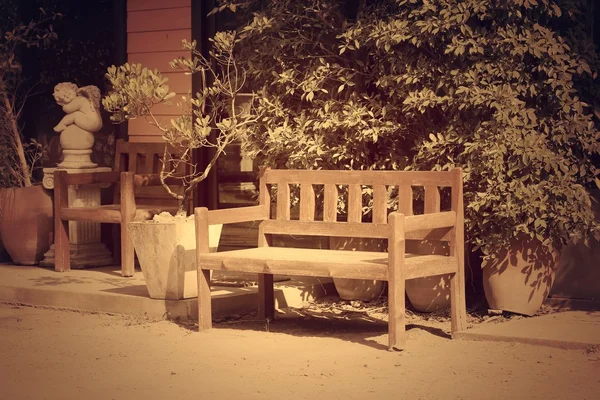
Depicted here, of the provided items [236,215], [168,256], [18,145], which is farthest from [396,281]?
[18,145]

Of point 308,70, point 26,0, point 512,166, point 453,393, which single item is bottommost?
point 453,393

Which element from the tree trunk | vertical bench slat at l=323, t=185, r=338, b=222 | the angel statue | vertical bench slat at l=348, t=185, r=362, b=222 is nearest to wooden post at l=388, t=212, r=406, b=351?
vertical bench slat at l=348, t=185, r=362, b=222

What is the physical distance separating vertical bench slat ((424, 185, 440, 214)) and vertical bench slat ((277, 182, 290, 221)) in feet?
3.25

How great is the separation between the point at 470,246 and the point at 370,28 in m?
1.63

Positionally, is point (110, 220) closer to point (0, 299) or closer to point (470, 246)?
point (0, 299)

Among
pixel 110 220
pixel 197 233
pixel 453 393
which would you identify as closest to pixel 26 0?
pixel 110 220

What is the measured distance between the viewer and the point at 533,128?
720cm

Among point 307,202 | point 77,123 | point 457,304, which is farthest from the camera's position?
point 77,123

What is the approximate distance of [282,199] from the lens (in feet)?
24.5

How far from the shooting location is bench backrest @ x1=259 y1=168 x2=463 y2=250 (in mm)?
6828

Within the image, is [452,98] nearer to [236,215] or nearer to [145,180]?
[236,215]

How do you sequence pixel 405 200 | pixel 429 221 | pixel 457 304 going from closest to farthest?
pixel 429 221
pixel 457 304
pixel 405 200

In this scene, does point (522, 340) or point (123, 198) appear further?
point (123, 198)

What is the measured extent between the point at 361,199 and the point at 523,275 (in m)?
1.14
